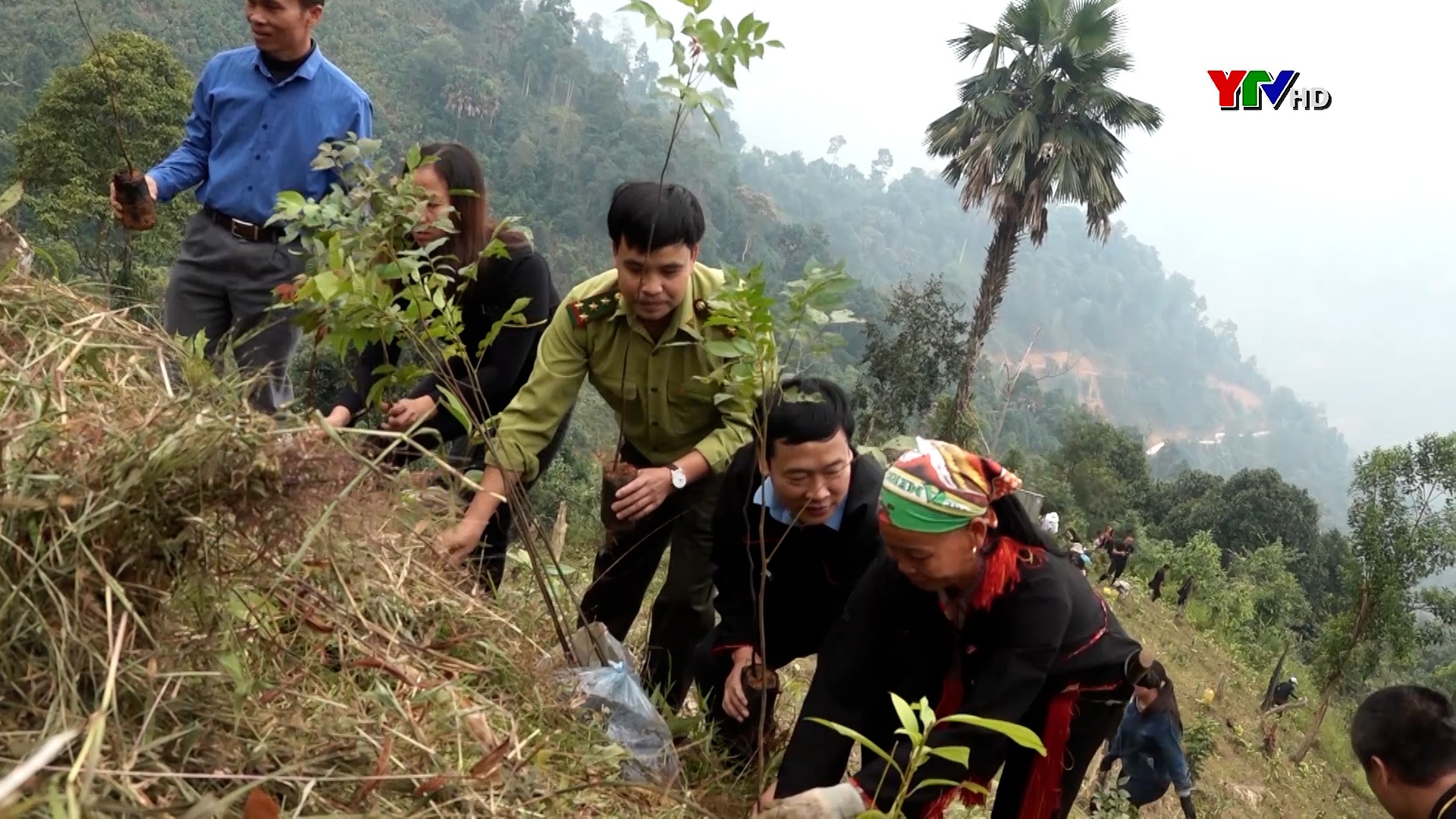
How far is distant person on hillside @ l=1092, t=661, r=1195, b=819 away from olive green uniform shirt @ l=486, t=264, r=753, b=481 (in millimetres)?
1974

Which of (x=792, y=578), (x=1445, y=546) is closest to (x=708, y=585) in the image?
(x=792, y=578)

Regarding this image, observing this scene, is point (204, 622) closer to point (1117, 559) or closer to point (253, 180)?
point (253, 180)

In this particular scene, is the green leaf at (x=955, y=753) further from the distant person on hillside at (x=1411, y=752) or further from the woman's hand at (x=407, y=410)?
the distant person on hillside at (x=1411, y=752)

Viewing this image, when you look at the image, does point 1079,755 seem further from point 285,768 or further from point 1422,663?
point 1422,663

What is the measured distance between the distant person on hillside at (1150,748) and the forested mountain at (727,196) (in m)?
2.75

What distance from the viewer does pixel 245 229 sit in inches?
113

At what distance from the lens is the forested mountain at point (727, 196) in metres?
40.2

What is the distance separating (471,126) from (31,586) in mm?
51920

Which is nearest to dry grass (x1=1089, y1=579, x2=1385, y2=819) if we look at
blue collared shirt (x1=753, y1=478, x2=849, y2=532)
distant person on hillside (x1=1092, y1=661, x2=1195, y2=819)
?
Answer: distant person on hillside (x1=1092, y1=661, x2=1195, y2=819)

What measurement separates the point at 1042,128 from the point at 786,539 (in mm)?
15900

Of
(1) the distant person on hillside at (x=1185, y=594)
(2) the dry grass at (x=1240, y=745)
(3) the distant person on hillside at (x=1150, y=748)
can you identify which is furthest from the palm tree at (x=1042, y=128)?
(3) the distant person on hillside at (x=1150, y=748)

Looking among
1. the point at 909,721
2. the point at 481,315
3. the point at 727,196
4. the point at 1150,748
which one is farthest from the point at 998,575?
the point at 727,196

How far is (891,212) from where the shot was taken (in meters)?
97.6

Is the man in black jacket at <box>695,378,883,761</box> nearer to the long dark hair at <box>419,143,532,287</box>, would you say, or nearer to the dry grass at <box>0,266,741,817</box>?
the dry grass at <box>0,266,741,817</box>
